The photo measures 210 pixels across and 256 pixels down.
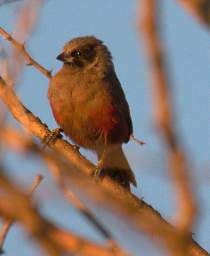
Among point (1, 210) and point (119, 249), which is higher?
point (119, 249)

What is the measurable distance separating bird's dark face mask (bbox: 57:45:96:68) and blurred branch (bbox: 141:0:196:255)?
6861mm

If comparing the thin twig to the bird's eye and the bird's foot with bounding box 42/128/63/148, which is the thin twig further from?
the bird's eye

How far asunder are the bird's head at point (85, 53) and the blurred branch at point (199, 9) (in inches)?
240

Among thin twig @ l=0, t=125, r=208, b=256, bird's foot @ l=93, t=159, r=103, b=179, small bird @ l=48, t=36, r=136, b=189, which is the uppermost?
small bird @ l=48, t=36, r=136, b=189

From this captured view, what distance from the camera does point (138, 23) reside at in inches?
63.2

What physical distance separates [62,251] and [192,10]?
1.15m

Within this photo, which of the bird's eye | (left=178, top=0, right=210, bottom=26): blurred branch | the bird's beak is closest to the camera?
(left=178, top=0, right=210, bottom=26): blurred branch

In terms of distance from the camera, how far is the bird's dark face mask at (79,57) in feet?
27.7

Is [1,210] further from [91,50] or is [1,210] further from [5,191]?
[91,50]

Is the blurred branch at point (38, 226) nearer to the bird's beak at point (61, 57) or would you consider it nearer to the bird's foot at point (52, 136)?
the bird's foot at point (52, 136)

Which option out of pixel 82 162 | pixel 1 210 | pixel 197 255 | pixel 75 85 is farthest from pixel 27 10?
pixel 75 85

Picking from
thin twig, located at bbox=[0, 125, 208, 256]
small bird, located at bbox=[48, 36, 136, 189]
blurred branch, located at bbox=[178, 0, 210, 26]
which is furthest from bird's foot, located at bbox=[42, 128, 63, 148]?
thin twig, located at bbox=[0, 125, 208, 256]

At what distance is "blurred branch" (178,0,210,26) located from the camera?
230 centimetres

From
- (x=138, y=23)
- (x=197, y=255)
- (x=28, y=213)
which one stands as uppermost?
(x=197, y=255)
